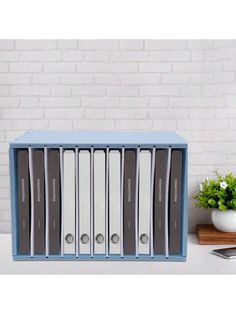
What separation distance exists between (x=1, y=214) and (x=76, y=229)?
1.95 feet

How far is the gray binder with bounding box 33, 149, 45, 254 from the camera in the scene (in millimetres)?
1680

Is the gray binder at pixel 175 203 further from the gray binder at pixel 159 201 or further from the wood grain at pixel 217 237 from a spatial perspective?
the wood grain at pixel 217 237

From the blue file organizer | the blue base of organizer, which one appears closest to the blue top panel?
the blue file organizer

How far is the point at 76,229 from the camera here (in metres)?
1.71

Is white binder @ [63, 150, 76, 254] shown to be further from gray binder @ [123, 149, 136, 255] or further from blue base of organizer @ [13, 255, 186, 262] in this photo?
gray binder @ [123, 149, 136, 255]

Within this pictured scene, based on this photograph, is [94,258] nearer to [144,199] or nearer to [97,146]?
[144,199]

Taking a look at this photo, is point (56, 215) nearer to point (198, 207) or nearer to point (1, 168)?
point (1, 168)

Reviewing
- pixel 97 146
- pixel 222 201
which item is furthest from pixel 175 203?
pixel 222 201

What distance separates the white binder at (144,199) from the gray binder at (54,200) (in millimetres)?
233

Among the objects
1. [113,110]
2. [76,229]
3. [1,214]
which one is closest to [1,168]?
[1,214]

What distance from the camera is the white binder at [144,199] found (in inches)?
66.1

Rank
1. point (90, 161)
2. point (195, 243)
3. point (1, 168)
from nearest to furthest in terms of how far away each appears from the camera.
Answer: point (90, 161), point (195, 243), point (1, 168)

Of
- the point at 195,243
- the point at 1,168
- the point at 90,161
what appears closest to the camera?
the point at 90,161
